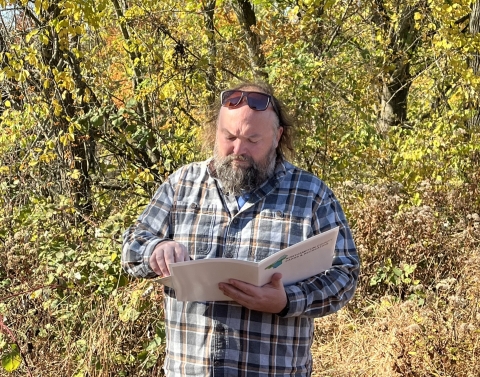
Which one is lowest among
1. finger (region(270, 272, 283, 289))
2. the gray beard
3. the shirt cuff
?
the shirt cuff

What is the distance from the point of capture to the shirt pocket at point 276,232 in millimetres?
2240

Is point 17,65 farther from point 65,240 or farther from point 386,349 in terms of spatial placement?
point 386,349

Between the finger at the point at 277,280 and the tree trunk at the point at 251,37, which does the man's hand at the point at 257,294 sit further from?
the tree trunk at the point at 251,37

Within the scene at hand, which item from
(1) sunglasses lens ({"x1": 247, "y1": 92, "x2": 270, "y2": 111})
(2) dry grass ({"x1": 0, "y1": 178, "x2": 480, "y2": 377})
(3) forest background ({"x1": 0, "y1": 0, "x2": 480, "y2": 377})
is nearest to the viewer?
(1) sunglasses lens ({"x1": 247, "y1": 92, "x2": 270, "y2": 111})

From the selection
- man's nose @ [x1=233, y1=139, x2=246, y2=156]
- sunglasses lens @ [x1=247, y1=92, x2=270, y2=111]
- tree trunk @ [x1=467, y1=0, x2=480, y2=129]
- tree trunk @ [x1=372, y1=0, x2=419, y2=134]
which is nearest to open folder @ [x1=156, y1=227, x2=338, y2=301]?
man's nose @ [x1=233, y1=139, x2=246, y2=156]

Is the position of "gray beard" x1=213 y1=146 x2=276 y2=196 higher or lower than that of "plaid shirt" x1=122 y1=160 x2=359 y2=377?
higher

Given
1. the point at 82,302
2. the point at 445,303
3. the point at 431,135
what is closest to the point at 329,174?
the point at 431,135

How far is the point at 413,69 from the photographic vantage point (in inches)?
397

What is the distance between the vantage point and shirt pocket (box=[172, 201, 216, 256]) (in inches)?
89.6

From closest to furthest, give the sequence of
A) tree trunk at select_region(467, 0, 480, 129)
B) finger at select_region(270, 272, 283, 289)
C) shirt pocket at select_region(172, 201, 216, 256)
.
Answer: finger at select_region(270, 272, 283, 289) → shirt pocket at select_region(172, 201, 216, 256) → tree trunk at select_region(467, 0, 480, 129)

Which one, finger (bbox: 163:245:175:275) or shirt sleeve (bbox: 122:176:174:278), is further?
shirt sleeve (bbox: 122:176:174:278)

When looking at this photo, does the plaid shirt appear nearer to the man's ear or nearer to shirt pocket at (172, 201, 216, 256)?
shirt pocket at (172, 201, 216, 256)

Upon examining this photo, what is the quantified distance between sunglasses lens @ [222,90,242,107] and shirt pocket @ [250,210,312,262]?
0.45 m

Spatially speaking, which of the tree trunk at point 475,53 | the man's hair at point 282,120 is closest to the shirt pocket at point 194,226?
the man's hair at point 282,120
